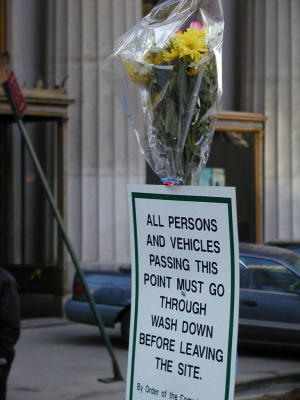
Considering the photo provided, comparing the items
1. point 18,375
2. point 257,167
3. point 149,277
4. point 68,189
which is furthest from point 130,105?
point 257,167

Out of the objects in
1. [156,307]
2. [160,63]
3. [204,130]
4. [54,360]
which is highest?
[160,63]

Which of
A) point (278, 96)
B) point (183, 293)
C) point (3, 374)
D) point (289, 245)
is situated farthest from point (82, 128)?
point (183, 293)

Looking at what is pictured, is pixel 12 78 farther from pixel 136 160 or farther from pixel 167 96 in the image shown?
pixel 136 160

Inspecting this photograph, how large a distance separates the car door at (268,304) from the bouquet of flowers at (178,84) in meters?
6.60

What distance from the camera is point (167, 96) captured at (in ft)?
11.7

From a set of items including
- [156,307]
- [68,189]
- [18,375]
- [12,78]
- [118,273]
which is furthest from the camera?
[68,189]

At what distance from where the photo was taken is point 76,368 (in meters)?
9.69

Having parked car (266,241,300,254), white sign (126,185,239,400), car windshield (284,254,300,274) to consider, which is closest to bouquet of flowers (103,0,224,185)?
white sign (126,185,239,400)

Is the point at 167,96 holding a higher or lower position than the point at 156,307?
higher

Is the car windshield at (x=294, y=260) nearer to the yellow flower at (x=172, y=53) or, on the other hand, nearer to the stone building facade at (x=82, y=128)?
the stone building facade at (x=82, y=128)

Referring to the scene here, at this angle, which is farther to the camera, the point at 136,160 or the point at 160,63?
the point at 136,160

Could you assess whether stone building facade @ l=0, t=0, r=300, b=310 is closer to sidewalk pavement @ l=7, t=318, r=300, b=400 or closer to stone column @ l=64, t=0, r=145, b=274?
stone column @ l=64, t=0, r=145, b=274

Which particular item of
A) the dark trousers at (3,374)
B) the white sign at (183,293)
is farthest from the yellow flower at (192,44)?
the dark trousers at (3,374)

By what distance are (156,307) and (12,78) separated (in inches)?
199
